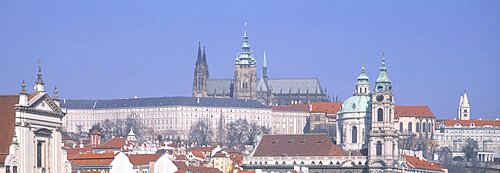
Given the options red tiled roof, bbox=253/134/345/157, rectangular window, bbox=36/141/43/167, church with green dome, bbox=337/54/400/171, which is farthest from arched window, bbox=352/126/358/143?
rectangular window, bbox=36/141/43/167

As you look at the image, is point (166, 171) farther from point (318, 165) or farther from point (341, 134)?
point (341, 134)

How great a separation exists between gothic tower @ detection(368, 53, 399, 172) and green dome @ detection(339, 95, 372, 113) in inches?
94.6

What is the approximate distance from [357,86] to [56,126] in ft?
343

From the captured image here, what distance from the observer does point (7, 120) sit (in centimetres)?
4900

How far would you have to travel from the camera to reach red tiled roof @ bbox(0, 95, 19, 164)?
160 feet

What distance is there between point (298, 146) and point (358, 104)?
33.3ft

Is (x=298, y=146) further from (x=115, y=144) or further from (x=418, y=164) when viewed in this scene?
(x=115, y=144)

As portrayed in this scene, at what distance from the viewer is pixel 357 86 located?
6097 inches

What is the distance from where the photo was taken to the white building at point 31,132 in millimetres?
48531

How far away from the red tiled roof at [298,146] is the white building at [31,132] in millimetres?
89394

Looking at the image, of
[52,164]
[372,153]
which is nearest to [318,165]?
[372,153]

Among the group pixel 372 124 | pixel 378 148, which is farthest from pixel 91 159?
pixel 372 124

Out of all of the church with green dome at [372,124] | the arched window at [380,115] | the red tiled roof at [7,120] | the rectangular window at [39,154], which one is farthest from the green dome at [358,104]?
the red tiled roof at [7,120]

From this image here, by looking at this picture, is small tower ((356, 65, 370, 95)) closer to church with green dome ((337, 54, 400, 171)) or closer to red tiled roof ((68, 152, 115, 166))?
church with green dome ((337, 54, 400, 171))
